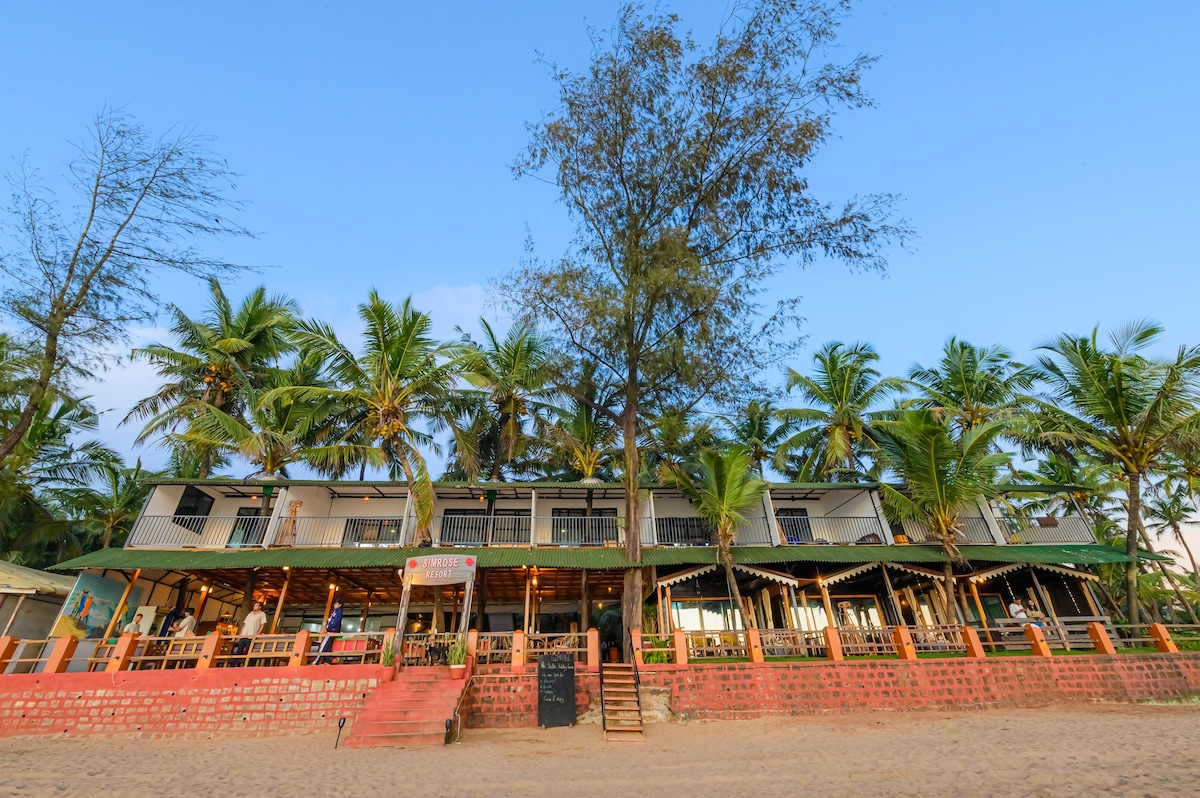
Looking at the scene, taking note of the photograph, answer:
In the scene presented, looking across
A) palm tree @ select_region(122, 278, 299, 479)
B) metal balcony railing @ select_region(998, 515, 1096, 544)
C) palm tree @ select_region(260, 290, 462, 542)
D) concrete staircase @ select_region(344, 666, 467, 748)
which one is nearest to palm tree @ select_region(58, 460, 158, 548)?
palm tree @ select_region(122, 278, 299, 479)

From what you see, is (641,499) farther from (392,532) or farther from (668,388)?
(392,532)

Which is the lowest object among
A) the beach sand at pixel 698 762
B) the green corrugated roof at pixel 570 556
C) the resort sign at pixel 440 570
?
the beach sand at pixel 698 762

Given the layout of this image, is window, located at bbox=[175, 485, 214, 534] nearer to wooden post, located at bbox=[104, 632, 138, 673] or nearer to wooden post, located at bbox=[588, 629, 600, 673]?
wooden post, located at bbox=[104, 632, 138, 673]

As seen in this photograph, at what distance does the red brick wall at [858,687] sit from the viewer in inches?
438

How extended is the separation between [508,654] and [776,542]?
884 cm

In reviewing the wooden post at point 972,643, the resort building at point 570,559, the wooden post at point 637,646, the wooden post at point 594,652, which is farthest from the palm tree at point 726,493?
the wooden post at point 972,643

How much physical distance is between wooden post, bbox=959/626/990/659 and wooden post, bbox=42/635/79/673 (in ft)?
63.0

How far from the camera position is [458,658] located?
11352mm

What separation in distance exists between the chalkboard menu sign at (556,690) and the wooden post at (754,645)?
393cm

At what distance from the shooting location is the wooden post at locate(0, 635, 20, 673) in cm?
1081

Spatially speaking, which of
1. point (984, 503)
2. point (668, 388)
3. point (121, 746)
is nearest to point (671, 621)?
point (668, 388)

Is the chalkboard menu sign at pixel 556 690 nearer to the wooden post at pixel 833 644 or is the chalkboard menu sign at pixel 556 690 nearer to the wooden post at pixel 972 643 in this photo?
the wooden post at pixel 833 644

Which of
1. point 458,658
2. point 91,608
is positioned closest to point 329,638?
point 458,658

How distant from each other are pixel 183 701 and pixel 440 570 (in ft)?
17.2
